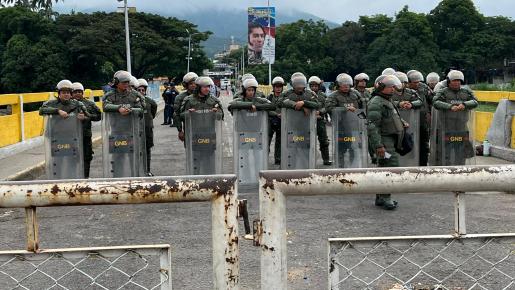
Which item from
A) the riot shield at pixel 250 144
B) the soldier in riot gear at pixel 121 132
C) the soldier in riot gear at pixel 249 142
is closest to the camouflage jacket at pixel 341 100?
the soldier in riot gear at pixel 249 142

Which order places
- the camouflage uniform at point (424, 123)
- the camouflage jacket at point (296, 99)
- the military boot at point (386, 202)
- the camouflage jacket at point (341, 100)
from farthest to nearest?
the camouflage uniform at point (424, 123) → the camouflage jacket at point (341, 100) → the camouflage jacket at point (296, 99) → the military boot at point (386, 202)

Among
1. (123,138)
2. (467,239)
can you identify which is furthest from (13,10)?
(467,239)

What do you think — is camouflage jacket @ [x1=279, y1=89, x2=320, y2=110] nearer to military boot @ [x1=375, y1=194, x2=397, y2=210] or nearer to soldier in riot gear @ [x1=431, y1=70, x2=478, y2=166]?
soldier in riot gear @ [x1=431, y1=70, x2=478, y2=166]

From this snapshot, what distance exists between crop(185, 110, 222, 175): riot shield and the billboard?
66.9 ft

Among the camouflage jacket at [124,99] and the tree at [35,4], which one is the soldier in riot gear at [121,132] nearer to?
the camouflage jacket at [124,99]

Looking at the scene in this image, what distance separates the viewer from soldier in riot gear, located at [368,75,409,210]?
7.31 m

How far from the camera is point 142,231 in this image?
623 centimetres

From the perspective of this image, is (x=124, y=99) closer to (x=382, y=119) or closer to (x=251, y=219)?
(x=251, y=219)

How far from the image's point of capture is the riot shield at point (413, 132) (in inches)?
371

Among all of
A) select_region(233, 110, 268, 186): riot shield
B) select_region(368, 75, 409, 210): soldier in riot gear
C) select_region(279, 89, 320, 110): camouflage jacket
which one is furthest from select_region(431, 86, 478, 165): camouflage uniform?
select_region(233, 110, 268, 186): riot shield

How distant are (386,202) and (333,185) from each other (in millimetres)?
5390

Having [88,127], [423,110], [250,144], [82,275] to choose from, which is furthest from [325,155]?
[82,275]

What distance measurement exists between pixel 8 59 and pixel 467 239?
194 feet

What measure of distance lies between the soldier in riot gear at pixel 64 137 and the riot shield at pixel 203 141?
1669 mm
